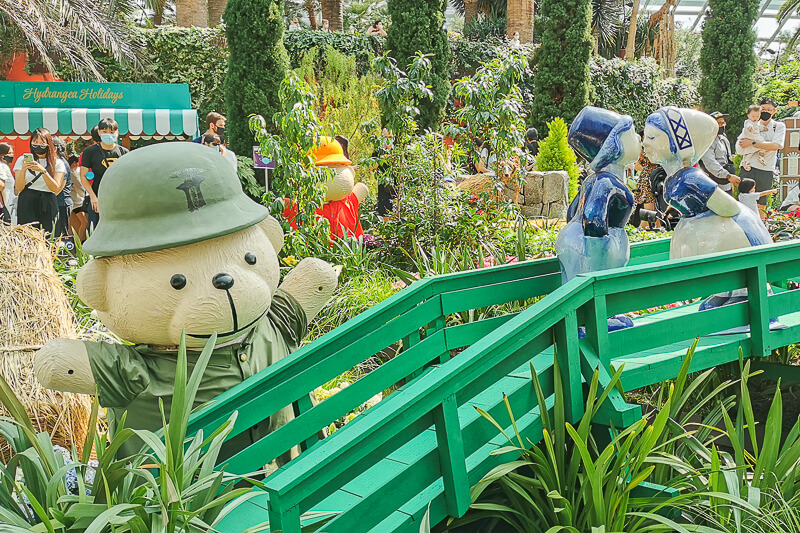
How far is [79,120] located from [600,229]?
1047 centimetres

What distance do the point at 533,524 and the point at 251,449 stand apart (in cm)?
97

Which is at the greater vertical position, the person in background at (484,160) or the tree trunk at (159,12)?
the tree trunk at (159,12)

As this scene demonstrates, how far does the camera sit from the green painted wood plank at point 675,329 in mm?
2613

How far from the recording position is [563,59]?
14.1m

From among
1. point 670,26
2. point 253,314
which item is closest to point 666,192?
point 253,314

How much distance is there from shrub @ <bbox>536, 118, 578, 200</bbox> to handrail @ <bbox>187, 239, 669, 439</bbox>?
7.20 m

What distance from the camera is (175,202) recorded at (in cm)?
229

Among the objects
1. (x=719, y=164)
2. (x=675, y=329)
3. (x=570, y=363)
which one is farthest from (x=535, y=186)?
(x=570, y=363)

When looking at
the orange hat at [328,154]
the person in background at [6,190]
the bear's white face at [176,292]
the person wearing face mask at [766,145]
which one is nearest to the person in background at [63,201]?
the person in background at [6,190]

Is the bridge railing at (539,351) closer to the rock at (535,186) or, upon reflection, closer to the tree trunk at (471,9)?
the rock at (535,186)

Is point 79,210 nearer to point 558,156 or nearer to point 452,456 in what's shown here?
point 558,156

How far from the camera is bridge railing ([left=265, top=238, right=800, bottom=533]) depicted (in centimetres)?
176

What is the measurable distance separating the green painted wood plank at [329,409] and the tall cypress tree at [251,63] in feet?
29.7

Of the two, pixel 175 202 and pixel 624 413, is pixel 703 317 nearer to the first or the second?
pixel 624 413
